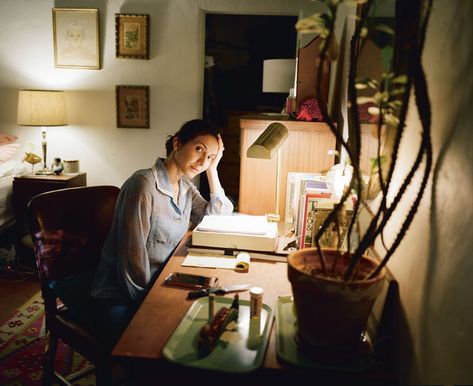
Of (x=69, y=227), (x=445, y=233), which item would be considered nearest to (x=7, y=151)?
(x=69, y=227)

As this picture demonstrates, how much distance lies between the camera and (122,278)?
1484 millimetres

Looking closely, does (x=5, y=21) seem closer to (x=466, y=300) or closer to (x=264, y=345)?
(x=264, y=345)

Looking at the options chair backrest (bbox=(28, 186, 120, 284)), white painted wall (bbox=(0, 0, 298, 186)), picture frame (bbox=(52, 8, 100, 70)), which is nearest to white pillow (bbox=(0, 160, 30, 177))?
white painted wall (bbox=(0, 0, 298, 186))

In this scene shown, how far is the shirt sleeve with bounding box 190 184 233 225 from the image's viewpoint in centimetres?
204

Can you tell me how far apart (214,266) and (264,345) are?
0.51 meters

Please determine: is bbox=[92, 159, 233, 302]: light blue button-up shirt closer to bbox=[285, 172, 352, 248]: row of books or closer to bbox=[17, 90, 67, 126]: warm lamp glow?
bbox=[285, 172, 352, 248]: row of books

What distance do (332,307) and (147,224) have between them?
872 millimetres

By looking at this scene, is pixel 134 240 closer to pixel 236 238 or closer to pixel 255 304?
pixel 236 238

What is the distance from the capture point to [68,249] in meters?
1.63

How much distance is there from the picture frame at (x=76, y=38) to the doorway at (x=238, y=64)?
1568mm

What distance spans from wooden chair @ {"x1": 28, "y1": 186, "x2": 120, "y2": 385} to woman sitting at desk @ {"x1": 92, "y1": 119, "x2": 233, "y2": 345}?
112 mm

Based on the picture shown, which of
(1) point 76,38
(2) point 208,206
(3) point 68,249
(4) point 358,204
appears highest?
(1) point 76,38

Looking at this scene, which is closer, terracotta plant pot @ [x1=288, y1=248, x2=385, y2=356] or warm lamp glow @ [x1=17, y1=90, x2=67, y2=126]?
terracotta plant pot @ [x1=288, y1=248, x2=385, y2=356]

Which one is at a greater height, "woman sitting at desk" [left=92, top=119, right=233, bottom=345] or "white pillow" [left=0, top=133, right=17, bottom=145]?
"white pillow" [left=0, top=133, right=17, bottom=145]
